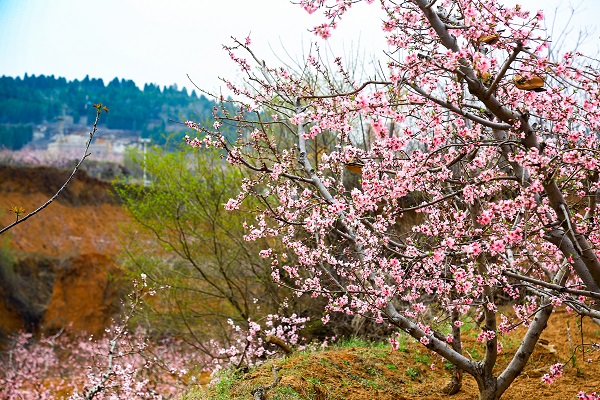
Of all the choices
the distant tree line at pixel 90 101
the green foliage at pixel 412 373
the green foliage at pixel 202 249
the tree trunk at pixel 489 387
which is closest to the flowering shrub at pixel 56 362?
the green foliage at pixel 202 249

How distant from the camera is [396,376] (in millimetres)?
5172

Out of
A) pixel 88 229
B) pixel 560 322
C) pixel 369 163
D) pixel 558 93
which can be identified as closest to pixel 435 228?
pixel 369 163

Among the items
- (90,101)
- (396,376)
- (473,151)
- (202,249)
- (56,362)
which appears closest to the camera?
(473,151)

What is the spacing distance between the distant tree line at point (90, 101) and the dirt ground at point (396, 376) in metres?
47.0

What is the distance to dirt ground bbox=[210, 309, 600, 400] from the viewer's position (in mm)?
4477

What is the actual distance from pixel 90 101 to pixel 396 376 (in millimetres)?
52758

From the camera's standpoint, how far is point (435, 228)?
171 inches

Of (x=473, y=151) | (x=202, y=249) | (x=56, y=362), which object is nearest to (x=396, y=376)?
(x=473, y=151)

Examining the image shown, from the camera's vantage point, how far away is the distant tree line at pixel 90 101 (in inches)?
1977

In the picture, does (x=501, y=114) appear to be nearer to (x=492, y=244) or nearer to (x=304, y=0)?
(x=492, y=244)

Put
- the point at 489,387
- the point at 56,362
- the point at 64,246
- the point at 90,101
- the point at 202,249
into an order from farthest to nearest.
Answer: the point at 90,101
the point at 64,246
the point at 56,362
the point at 202,249
the point at 489,387

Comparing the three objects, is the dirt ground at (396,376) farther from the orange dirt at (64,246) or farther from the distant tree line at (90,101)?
the distant tree line at (90,101)

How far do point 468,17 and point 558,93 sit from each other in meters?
0.95

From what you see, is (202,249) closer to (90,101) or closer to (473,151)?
(473,151)
